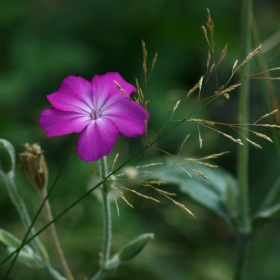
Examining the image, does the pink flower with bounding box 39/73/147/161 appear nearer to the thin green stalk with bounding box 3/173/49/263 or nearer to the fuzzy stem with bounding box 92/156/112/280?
the fuzzy stem with bounding box 92/156/112/280

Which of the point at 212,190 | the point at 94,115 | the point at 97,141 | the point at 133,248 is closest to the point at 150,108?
the point at 212,190

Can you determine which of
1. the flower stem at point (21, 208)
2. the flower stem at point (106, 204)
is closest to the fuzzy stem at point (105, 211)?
the flower stem at point (106, 204)

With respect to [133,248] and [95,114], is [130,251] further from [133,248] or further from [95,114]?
[95,114]

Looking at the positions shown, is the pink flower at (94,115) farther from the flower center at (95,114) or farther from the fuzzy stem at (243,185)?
the fuzzy stem at (243,185)

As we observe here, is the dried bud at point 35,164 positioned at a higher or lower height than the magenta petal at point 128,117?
lower

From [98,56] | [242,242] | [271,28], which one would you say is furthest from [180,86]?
[242,242]

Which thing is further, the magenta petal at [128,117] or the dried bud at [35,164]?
the dried bud at [35,164]

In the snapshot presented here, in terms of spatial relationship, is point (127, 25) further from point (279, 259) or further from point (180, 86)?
point (279, 259)
